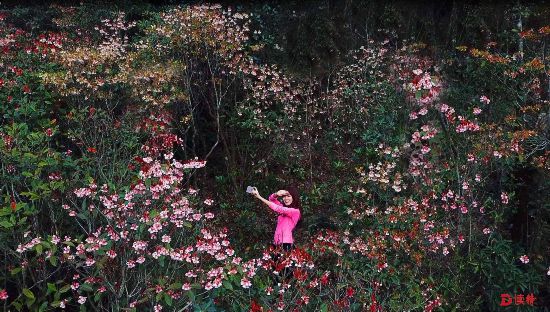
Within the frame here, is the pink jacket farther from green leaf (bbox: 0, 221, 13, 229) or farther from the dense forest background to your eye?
green leaf (bbox: 0, 221, 13, 229)

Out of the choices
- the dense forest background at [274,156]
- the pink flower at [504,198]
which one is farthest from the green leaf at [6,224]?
the pink flower at [504,198]

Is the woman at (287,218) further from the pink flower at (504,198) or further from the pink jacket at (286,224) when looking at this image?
the pink flower at (504,198)

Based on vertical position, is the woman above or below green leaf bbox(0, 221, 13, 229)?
below

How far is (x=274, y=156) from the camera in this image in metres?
8.44

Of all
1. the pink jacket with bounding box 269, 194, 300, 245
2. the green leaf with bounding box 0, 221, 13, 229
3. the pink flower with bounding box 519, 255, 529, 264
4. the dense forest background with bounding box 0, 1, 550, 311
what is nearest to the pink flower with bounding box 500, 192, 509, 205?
the dense forest background with bounding box 0, 1, 550, 311

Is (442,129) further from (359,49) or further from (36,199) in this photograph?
(36,199)

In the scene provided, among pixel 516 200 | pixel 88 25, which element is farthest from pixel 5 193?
pixel 516 200

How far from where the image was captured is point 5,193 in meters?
5.17

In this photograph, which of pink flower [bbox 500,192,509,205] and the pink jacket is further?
pink flower [bbox 500,192,509,205]

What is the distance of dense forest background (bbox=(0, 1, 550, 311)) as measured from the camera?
4.73 metres

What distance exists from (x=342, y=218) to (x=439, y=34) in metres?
4.33

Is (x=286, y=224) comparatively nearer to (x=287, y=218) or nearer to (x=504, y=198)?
(x=287, y=218)

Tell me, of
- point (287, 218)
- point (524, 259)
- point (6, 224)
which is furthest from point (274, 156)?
point (6, 224)

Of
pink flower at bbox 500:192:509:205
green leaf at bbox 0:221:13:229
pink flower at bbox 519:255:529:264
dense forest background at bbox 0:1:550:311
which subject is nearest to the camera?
green leaf at bbox 0:221:13:229
